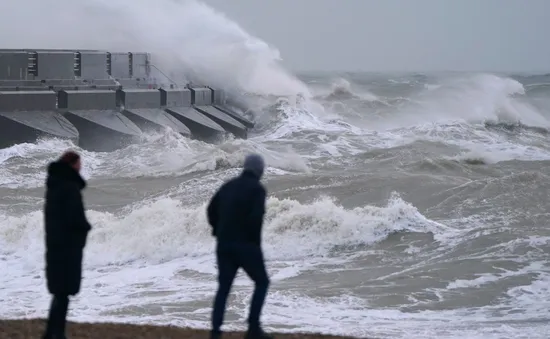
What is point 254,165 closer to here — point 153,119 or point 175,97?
point 153,119

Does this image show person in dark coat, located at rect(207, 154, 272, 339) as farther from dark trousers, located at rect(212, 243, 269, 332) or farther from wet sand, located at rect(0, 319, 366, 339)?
wet sand, located at rect(0, 319, 366, 339)

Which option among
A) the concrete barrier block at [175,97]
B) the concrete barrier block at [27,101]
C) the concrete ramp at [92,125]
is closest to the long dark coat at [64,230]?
the concrete barrier block at [27,101]

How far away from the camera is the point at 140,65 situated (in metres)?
28.0

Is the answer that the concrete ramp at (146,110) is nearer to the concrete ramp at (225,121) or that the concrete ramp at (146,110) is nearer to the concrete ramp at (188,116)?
the concrete ramp at (188,116)

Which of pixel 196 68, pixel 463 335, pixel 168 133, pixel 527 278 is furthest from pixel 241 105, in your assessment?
pixel 463 335

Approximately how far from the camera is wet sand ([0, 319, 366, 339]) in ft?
20.5

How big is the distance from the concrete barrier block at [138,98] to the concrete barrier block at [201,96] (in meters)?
2.19

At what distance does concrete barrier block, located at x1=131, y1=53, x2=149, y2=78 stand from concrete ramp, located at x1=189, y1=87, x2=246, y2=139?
1491mm

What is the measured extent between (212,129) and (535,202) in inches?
529

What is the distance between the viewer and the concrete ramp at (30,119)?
2164 cm

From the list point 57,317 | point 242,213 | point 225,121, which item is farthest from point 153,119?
point 242,213

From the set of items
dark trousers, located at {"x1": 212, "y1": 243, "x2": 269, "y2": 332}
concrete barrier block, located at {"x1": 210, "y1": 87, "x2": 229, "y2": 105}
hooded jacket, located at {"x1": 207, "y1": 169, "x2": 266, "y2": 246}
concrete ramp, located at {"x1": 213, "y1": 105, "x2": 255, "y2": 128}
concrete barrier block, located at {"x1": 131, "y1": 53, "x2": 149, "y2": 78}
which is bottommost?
dark trousers, located at {"x1": 212, "y1": 243, "x2": 269, "y2": 332}

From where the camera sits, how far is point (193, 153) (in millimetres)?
22609

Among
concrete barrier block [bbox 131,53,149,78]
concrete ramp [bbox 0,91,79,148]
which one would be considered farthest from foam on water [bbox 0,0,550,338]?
concrete barrier block [bbox 131,53,149,78]
